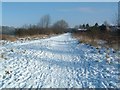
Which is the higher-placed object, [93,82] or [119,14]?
[119,14]

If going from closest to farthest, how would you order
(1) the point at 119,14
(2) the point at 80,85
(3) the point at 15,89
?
(3) the point at 15,89
(2) the point at 80,85
(1) the point at 119,14

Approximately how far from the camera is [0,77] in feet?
29.3

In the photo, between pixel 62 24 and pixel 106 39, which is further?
pixel 62 24

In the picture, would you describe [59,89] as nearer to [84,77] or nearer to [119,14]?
[84,77]

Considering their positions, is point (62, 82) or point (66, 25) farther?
point (66, 25)

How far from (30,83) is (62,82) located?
3.68 feet

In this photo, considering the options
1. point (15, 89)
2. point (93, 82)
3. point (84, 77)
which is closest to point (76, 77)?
point (84, 77)

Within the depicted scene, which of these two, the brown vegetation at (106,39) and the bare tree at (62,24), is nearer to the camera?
the brown vegetation at (106,39)

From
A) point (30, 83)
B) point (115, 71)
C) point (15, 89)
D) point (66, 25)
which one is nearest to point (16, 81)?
point (30, 83)

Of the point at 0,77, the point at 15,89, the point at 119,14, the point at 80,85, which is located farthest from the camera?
the point at 119,14

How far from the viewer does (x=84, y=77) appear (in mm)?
9344

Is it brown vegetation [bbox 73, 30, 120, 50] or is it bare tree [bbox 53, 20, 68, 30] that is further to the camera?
bare tree [bbox 53, 20, 68, 30]

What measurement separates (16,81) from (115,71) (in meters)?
4.57

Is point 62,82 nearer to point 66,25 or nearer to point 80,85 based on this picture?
point 80,85
